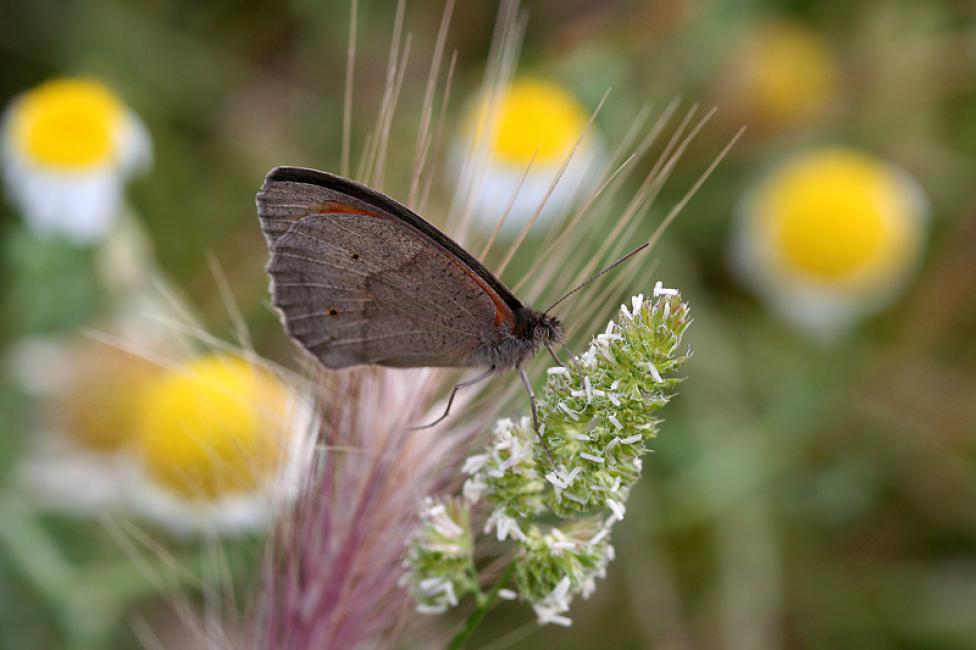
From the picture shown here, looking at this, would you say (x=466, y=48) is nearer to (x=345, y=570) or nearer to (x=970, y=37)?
(x=970, y=37)

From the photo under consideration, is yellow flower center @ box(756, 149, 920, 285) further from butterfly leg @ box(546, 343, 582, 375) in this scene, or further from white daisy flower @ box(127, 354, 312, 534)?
butterfly leg @ box(546, 343, 582, 375)

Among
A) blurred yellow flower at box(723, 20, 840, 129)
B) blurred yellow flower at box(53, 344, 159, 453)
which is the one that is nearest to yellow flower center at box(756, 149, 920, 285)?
blurred yellow flower at box(723, 20, 840, 129)

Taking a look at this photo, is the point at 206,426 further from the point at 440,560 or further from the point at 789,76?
the point at 789,76

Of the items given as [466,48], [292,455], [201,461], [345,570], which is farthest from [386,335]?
[466,48]

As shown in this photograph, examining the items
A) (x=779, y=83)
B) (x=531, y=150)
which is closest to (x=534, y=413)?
(x=531, y=150)

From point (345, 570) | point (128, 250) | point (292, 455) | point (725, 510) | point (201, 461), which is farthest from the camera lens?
point (725, 510)

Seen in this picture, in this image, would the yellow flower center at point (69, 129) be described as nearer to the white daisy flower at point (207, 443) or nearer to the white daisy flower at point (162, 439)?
the white daisy flower at point (162, 439)

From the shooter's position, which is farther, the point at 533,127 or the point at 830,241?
the point at 830,241
